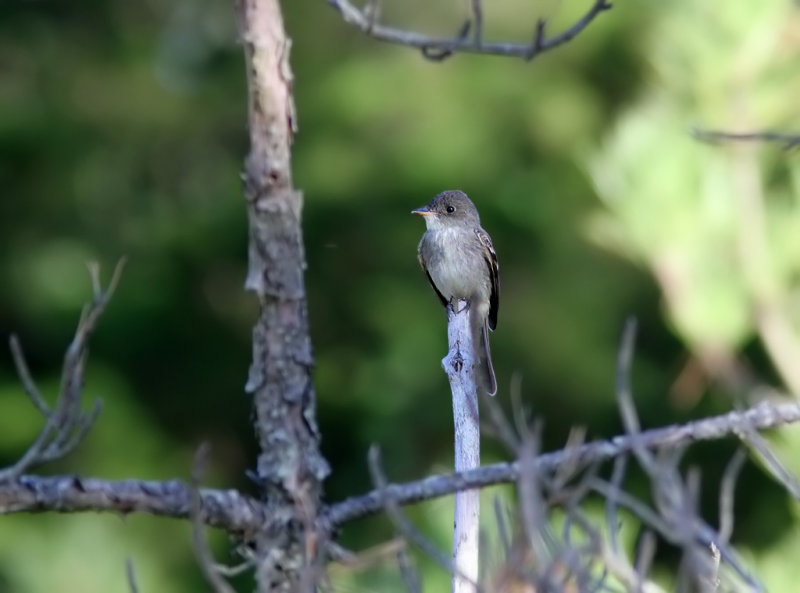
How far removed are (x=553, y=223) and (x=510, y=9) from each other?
1509 millimetres

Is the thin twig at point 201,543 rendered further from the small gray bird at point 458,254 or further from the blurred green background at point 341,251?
the blurred green background at point 341,251

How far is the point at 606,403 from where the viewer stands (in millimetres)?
9141

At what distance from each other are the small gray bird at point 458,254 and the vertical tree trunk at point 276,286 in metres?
2.58

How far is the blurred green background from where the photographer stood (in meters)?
8.89

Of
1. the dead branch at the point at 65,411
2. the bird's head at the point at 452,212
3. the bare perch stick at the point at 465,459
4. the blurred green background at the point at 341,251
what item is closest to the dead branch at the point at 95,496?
the dead branch at the point at 65,411

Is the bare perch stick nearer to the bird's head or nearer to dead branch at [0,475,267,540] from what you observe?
dead branch at [0,475,267,540]

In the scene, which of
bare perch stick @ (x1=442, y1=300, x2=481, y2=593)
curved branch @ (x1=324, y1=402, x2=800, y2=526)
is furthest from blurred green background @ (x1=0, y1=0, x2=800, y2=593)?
curved branch @ (x1=324, y1=402, x2=800, y2=526)

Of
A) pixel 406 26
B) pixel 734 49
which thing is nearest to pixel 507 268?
pixel 406 26

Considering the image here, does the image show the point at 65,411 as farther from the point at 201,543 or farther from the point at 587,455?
the point at 587,455

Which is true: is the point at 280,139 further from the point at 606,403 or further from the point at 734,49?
the point at 606,403

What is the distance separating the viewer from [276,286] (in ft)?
9.06

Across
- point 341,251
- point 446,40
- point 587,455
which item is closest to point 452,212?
point 446,40

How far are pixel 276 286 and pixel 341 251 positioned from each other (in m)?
6.59

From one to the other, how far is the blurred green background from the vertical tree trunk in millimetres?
5314
